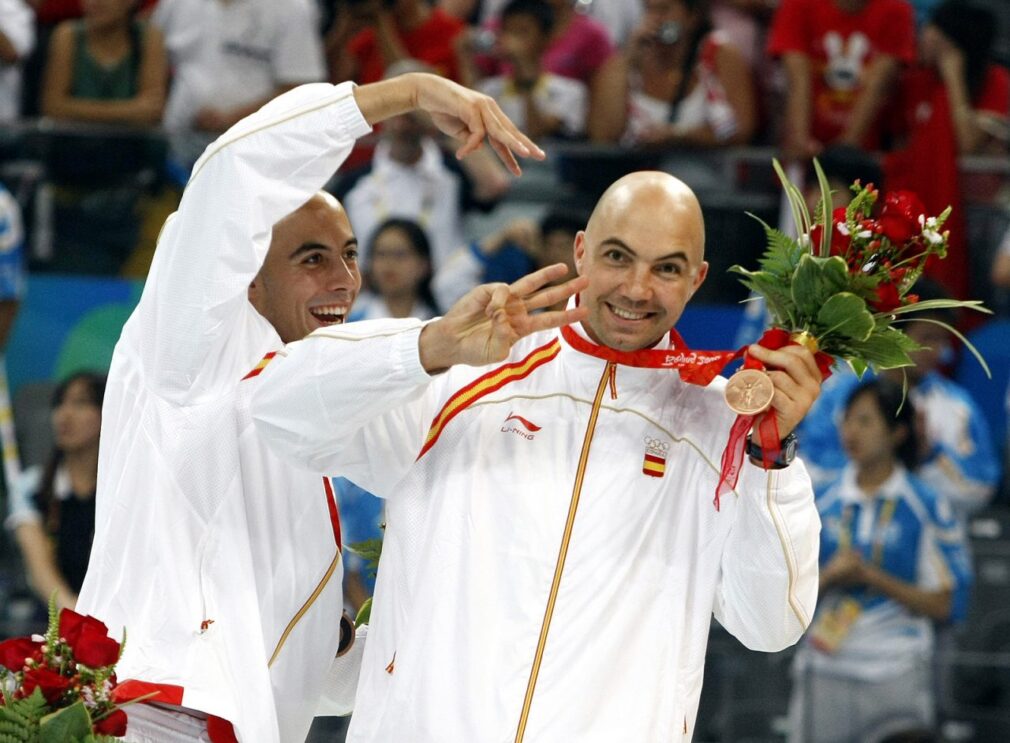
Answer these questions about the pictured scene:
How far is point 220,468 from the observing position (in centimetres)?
443

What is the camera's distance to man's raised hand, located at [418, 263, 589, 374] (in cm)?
390

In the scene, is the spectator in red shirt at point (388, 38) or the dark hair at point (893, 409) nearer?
the dark hair at point (893, 409)

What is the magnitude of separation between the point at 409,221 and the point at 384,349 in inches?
198

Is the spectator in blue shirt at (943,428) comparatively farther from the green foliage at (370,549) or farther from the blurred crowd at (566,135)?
the green foliage at (370,549)

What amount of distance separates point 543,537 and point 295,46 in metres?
6.05

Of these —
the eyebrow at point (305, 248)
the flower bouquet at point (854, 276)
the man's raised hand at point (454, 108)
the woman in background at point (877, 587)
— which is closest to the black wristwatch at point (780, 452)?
the flower bouquet at point (854, 276)

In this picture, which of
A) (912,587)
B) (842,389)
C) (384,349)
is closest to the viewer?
(384,349)

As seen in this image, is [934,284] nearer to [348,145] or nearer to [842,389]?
[842,389]

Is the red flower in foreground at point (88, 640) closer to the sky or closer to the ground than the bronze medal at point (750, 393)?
closer to the ground

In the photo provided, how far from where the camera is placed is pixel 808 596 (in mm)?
4168

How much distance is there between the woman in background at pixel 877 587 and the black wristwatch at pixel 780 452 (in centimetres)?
358

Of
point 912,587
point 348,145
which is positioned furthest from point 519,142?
point 912,587

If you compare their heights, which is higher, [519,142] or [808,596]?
[519,142]

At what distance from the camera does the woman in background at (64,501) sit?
792 centimetres
